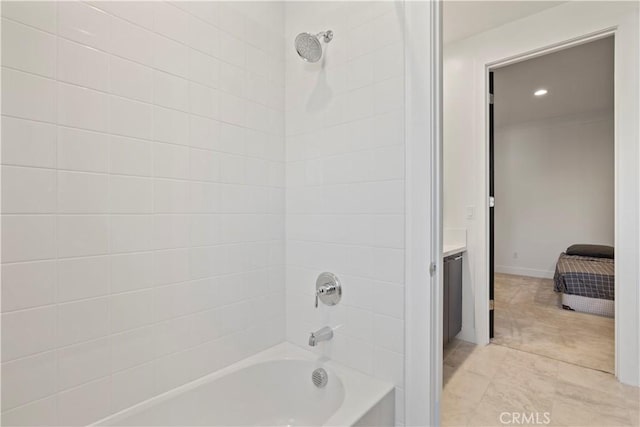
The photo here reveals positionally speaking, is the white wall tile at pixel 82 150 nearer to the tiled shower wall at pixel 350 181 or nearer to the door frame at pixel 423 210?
the tiled shower wall at pixel 350 181

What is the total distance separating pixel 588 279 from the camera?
133 inches

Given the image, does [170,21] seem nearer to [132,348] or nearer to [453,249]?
[132,348]

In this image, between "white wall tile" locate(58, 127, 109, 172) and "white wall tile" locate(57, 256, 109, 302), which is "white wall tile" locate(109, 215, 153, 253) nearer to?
"white wall tile" locate(57, 256, 109, 302)

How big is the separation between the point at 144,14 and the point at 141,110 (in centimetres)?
37

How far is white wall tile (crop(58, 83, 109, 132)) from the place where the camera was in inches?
39.0

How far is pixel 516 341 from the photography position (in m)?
2.70

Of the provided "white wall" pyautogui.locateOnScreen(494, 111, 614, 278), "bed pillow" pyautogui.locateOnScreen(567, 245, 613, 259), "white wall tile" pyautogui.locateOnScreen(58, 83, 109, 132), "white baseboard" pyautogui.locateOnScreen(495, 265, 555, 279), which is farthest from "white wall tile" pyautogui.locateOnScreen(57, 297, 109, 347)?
"white baseboard" pyautogui.locateOnScreen(495, 265, 555, 279)

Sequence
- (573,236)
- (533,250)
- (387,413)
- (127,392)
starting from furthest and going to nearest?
(533,250) < (573,236) < (387,413) < (127,392)

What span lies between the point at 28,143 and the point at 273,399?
143cm

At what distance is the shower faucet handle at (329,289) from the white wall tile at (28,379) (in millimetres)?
1005

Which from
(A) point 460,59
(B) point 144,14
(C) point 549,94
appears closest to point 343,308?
(B) point 144,14

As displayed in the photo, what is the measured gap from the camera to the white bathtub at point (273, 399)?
1180 mm

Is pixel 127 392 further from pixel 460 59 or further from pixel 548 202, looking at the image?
pixel 548 202

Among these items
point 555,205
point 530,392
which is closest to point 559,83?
point 555,205
